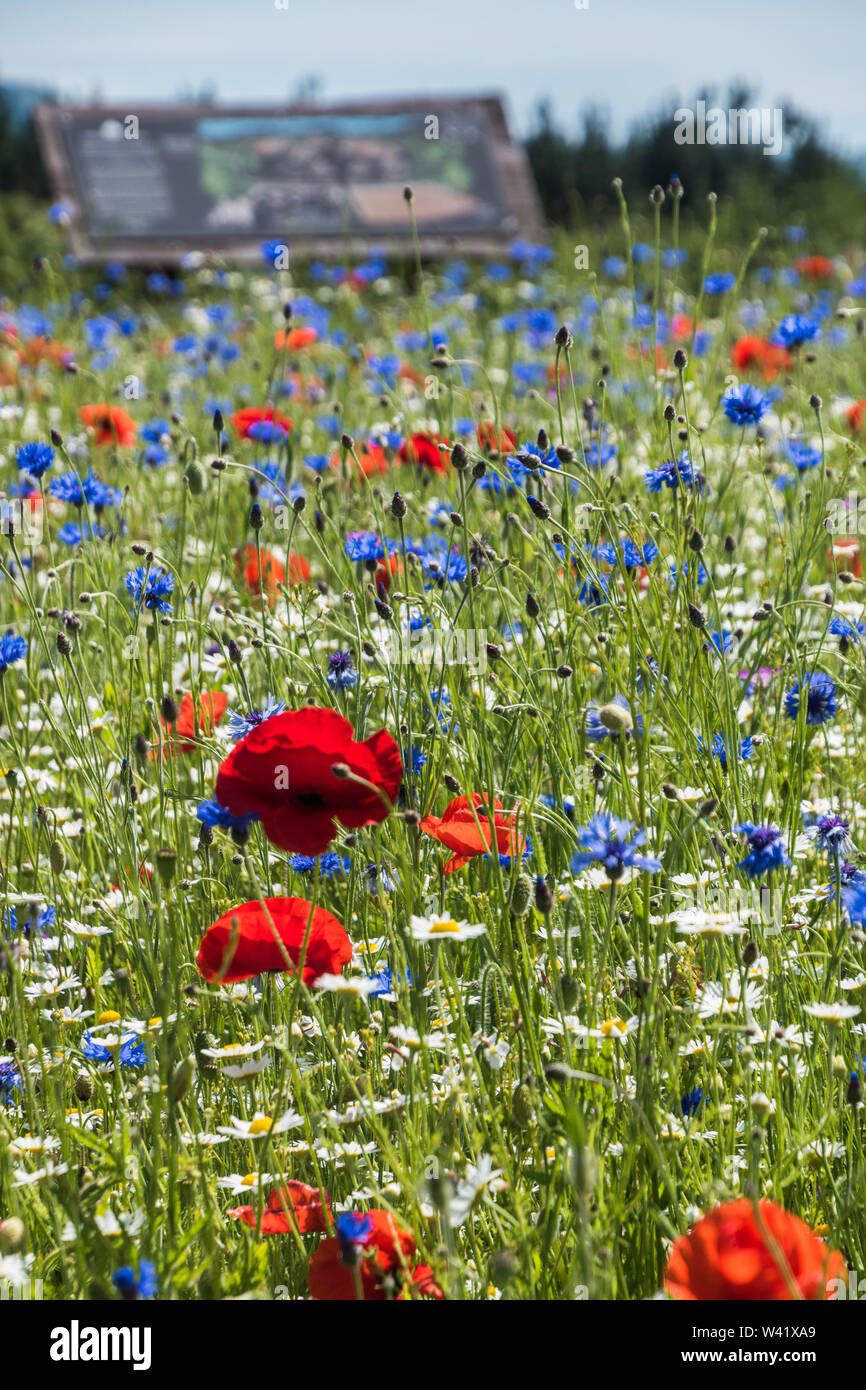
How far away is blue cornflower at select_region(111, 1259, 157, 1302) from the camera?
780 mm

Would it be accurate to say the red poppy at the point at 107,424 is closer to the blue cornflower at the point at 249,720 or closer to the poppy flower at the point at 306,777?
the blue cornflower at the point at 249,720

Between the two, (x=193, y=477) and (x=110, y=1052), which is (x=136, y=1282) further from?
(x=193, y=477)

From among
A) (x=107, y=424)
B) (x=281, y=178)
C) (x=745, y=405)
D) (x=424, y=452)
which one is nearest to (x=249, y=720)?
(x=745, y=405)

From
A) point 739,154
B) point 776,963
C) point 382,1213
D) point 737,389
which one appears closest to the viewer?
point 382,1213

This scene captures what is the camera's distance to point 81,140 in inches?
335

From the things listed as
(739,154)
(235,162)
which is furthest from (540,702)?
(739,154)

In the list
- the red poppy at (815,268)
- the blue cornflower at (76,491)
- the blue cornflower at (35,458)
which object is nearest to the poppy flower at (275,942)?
the blue cornflower at (35,458)

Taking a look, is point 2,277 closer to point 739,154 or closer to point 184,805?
point 184,805

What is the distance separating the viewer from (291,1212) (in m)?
0.99

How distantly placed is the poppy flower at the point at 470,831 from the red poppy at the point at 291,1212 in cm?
33

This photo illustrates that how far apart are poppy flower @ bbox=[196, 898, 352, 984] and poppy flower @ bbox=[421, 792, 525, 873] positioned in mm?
147

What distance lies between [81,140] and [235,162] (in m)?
1.01

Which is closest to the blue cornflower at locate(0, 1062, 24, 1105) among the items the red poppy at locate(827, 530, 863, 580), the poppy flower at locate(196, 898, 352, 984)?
the poppy flower at locate(196, 898, 352, 984)

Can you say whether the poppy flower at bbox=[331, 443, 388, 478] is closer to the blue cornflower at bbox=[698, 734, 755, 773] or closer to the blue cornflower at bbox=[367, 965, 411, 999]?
the blue cornflower at bbox=[698, 734, 755, 773]
